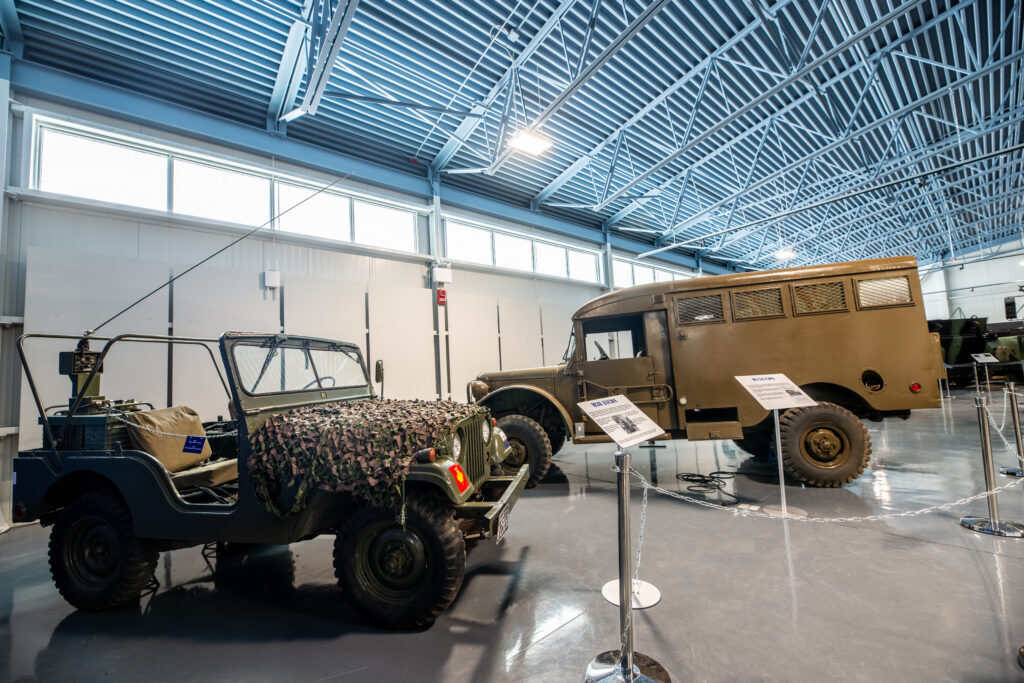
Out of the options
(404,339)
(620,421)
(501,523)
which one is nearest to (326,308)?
(404,339)

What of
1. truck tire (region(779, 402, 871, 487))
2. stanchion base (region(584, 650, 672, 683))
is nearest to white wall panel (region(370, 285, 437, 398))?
truck tire (region(779, 402, 871, 487))

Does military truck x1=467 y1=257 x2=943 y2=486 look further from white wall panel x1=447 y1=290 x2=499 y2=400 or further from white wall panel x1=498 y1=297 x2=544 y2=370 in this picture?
white wall panel x1=498 y1=297 x2=544 y2=370

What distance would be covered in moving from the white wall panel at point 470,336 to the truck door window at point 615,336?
3746mm

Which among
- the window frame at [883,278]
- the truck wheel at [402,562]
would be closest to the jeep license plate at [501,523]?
the truck wheel at [402,562]

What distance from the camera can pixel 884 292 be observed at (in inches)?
189

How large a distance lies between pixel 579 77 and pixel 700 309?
351 cm

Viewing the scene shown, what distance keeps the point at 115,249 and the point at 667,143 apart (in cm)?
936

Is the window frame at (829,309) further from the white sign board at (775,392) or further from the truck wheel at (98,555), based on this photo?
the truck wheel at (98,555)

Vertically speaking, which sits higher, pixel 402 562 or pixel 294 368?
pixel 294 368

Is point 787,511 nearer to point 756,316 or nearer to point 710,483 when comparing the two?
point 710,483

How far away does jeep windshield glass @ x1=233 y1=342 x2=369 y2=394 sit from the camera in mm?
2854

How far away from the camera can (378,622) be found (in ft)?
8.02

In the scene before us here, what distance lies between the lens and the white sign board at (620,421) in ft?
7.86

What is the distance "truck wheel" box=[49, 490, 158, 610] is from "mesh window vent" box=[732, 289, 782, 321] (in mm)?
5777
